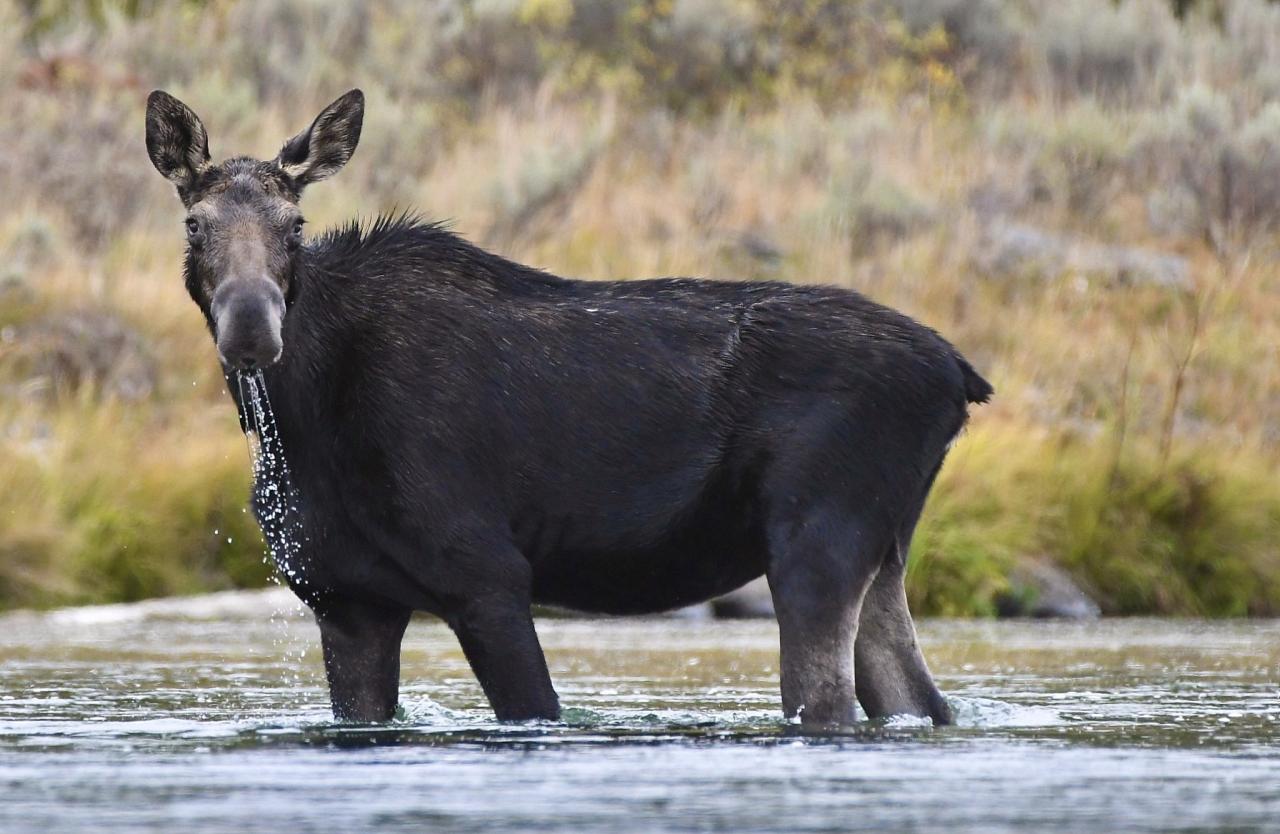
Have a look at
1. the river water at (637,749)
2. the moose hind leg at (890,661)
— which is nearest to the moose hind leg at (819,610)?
the river water at (637,749)

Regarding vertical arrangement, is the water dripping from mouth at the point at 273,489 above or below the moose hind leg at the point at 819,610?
above

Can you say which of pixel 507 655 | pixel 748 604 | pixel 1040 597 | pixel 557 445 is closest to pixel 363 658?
pixel 507 655

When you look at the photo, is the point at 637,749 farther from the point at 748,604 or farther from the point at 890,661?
the point at 748,604

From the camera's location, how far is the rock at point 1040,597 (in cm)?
1382

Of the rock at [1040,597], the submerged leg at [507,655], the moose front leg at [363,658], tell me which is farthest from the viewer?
the rock at [1040,597]

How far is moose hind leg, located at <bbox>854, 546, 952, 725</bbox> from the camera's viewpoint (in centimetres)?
789

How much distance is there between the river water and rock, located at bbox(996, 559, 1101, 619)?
2283 mm

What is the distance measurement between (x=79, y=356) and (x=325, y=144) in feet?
28.5

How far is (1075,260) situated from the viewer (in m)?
20.1

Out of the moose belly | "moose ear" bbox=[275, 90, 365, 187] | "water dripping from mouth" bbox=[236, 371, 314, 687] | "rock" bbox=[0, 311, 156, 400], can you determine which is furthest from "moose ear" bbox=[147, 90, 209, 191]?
"rock" bbox=[0, 311, 156, 400]

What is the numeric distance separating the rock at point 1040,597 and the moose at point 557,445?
603 cm

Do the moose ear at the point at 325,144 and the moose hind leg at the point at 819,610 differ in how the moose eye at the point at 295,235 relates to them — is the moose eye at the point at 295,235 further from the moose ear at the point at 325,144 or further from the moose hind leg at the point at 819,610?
the moose hind leg at the point at 819,610

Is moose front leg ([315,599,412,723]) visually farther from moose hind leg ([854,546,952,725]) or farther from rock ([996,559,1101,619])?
rock ([996,559,1101,619])

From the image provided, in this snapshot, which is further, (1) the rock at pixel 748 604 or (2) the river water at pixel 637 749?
(1) the rock at pixel 748 604
